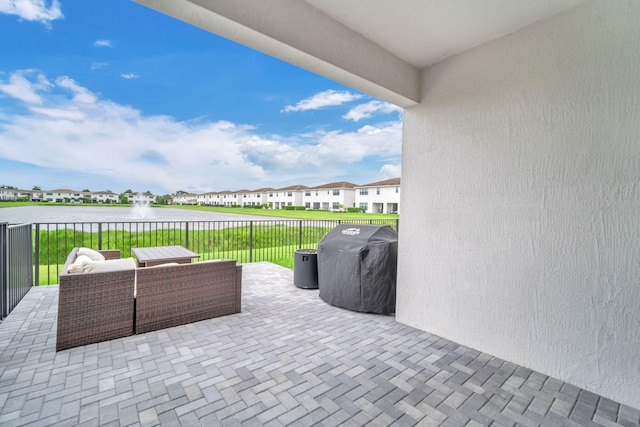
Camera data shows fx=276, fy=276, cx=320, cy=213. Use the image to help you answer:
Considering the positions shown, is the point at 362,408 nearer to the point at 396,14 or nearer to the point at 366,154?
the point at 396,14

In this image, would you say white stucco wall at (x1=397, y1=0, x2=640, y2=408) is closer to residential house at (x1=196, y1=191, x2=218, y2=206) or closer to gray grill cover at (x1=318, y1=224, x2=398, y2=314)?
gray grill cover at (x1=318, y1=224, x2=398, y2=314)

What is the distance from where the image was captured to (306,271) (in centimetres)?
484

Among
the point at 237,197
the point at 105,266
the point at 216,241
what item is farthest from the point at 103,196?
the point at 237,197

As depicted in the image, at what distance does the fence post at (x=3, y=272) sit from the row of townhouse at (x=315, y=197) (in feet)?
34.5

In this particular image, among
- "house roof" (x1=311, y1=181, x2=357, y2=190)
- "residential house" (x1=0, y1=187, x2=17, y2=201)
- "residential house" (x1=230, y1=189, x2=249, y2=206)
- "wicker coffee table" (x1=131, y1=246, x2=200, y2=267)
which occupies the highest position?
"house roof" (x1=311, y1=181, x2=357, y2=190)

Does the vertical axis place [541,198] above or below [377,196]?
below

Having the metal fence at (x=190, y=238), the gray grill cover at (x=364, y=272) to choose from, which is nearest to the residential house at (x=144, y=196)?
the metal fence at (x=190, y=238)

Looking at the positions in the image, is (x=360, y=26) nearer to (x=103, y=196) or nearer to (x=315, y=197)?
(x=103, y=196)

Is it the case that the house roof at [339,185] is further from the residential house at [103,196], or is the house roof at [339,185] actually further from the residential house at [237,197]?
the residential house at [103,196]

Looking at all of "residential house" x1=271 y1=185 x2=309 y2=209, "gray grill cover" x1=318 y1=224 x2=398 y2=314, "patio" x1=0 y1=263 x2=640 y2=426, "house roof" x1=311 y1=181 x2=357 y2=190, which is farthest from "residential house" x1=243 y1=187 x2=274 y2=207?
"patio" x1=0 y1=263 x2=640 y2=426

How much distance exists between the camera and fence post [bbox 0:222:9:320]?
3.14m

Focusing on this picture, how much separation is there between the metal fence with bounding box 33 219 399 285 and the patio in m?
2.61

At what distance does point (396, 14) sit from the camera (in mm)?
2281

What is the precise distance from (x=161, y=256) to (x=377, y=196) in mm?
11601
